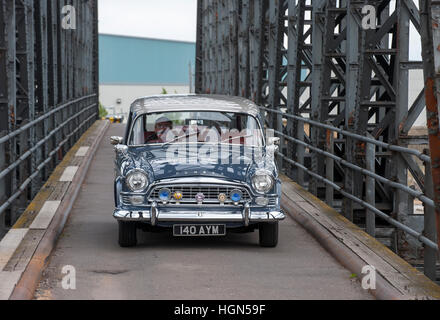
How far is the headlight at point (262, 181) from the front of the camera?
31.8 feet

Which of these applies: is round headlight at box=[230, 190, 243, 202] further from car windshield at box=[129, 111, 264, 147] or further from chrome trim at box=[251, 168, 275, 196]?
car windshield at box=[129, 111, 264, 147]

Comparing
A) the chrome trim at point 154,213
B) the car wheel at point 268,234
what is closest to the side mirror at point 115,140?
the chrome trim at point 154,213

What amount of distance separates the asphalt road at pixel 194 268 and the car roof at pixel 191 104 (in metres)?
1.51

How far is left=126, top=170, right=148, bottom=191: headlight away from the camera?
9571mm

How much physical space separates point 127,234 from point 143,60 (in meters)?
95.1

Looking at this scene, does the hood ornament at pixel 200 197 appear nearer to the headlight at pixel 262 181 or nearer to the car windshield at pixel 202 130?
the headlight at pixel 262 181

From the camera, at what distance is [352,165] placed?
11359mm

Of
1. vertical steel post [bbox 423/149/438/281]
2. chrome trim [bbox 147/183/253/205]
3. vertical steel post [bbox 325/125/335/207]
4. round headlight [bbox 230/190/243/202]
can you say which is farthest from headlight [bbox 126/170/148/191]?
vertical steel post [bbox 325/125/335/207]

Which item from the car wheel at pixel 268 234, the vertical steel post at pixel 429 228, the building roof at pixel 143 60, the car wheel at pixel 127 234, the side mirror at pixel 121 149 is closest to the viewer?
the vertical steel post at pixel 429 228

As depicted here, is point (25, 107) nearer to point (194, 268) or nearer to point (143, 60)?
point (194, 268)

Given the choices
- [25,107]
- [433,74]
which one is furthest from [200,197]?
[25,107]

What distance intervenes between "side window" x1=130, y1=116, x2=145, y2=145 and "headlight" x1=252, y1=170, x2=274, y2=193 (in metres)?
1.71
